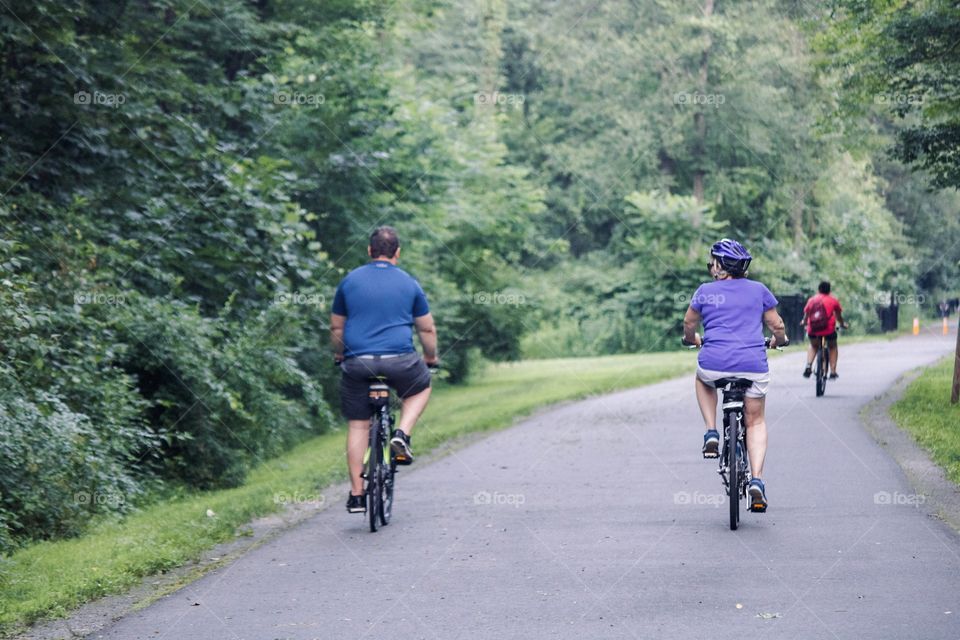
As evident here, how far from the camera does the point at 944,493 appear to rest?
11117 mm

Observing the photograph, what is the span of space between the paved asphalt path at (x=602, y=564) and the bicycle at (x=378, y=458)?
20 centimetres

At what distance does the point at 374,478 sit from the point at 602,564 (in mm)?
2270

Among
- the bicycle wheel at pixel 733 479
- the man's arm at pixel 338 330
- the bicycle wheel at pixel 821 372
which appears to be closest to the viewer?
the bicycle wheel at pixel 733 479

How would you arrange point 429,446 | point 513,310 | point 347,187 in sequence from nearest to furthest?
point 429,446 → point 347,187 → point 513,310

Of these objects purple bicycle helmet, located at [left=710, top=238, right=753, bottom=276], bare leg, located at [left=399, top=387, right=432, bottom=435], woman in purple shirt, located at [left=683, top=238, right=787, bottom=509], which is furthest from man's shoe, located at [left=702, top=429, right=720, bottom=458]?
bare leg, located at [left=399, top=387, right=432, bottom=435]

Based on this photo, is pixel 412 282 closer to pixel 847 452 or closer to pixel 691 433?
pixel 847 452

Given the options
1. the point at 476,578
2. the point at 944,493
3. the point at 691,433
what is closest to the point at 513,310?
the point at 691,433

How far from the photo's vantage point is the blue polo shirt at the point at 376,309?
1016 cm

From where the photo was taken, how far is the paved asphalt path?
6.83 metres

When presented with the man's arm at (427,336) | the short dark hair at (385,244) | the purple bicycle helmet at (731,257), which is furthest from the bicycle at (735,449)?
the short dark hair at (385,244)

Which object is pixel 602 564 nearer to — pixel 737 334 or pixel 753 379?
pixel 753 379

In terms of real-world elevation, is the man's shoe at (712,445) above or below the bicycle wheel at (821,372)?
above

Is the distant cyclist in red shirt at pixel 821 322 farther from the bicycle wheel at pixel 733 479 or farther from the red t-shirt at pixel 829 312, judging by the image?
the bicycle wheel at pixel 733 479

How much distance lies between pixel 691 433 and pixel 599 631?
34.7 feet
